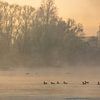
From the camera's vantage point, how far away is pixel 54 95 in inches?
327

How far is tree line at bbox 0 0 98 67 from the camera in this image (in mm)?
8617

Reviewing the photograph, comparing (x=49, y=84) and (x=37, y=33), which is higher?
(x=37, y=33)

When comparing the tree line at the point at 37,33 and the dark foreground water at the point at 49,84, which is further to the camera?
the tree line at the point at 37,33

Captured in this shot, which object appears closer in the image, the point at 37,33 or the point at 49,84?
the point at 37,33

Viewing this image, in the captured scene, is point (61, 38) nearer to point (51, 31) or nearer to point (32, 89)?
point (51, 31)

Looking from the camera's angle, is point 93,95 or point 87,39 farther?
point 87,39

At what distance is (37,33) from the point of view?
8.67 meters

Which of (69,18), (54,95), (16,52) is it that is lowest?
(54,95)

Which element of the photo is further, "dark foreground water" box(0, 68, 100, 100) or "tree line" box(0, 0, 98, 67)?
"tree line" box(0, 0, 98, 67)

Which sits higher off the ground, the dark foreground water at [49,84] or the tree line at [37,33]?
the tree line at [37,33]

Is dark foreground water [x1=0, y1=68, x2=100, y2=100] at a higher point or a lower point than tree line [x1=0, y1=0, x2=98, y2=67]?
lower

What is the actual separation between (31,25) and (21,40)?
0.33 meters

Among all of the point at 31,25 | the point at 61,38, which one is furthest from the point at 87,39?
the point at 31,25

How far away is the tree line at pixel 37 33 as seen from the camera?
28.3 ft
